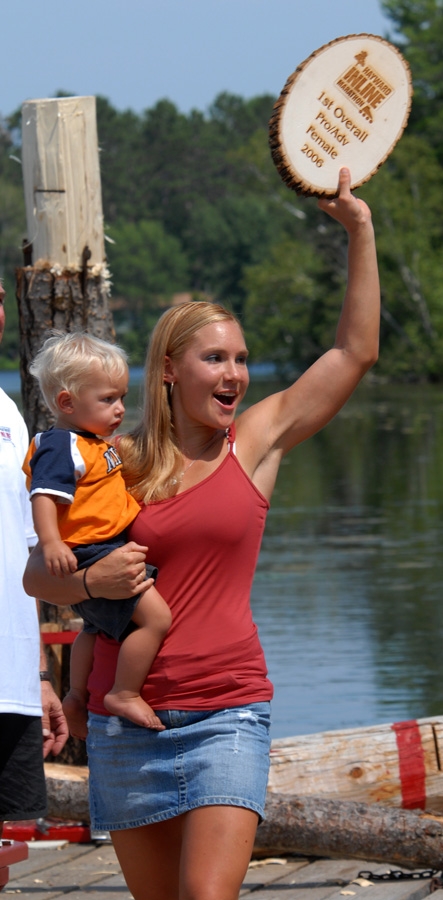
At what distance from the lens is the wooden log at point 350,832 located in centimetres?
509

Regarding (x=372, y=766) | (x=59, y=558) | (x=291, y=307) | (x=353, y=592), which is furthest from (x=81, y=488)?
(x=291, y=307)

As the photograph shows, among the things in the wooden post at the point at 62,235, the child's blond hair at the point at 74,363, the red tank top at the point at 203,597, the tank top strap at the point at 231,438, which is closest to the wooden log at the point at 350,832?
the wooden post at the point at 62,235

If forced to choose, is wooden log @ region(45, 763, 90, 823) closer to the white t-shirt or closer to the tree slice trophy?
the white t-shirt

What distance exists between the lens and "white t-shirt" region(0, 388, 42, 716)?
12.6 feet

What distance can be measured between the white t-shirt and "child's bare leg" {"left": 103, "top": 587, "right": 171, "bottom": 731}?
63 cm

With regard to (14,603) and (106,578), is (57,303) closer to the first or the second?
(14,603)

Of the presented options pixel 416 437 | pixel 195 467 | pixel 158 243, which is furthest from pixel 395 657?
pixel 158 243

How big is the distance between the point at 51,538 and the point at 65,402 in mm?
351

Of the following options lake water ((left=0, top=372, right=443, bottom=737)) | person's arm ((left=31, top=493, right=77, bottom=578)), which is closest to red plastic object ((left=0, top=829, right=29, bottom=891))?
person's arm ((left=31, top=493, right=77, bottom=578))

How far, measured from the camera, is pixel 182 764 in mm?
3314

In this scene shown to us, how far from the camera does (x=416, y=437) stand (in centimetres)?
2705

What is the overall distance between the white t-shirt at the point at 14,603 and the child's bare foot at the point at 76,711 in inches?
10.5

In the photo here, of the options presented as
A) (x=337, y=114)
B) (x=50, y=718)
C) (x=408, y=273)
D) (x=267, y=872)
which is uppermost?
(x=408, y=273)

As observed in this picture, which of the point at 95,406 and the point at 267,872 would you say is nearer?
the point at 95,406
